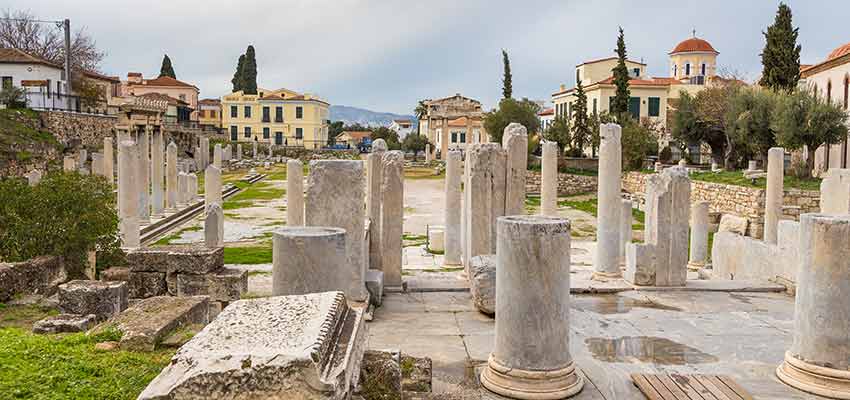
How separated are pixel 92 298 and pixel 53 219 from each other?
3.62m

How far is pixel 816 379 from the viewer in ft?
23.7

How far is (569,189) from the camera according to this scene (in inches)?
1687

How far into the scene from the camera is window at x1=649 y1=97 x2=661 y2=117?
61.7 meters

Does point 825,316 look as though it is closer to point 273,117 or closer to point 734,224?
point 734,224

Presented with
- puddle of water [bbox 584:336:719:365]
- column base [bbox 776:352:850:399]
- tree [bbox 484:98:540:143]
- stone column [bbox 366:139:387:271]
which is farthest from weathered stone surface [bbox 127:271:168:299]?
tree [bbox 484:98:540:143]

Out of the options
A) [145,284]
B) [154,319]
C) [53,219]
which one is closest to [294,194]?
[53,219]

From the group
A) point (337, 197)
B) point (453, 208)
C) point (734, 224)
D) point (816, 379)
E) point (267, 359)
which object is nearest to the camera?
point (267, 359)

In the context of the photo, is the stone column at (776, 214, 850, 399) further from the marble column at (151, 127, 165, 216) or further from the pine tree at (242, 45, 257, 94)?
the pine tree at (242, 45, 257, 94)

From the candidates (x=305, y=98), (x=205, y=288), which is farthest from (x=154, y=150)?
(x=305, y=98)

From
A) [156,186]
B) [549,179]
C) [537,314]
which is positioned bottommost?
[537,314]

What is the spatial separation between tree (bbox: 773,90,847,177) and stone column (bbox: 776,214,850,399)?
24661 mm

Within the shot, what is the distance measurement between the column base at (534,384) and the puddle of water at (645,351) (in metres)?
1.49

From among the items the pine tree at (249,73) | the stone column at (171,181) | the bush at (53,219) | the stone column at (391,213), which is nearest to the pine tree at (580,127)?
the stone column at (171,181)

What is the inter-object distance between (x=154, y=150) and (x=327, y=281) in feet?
81.6
